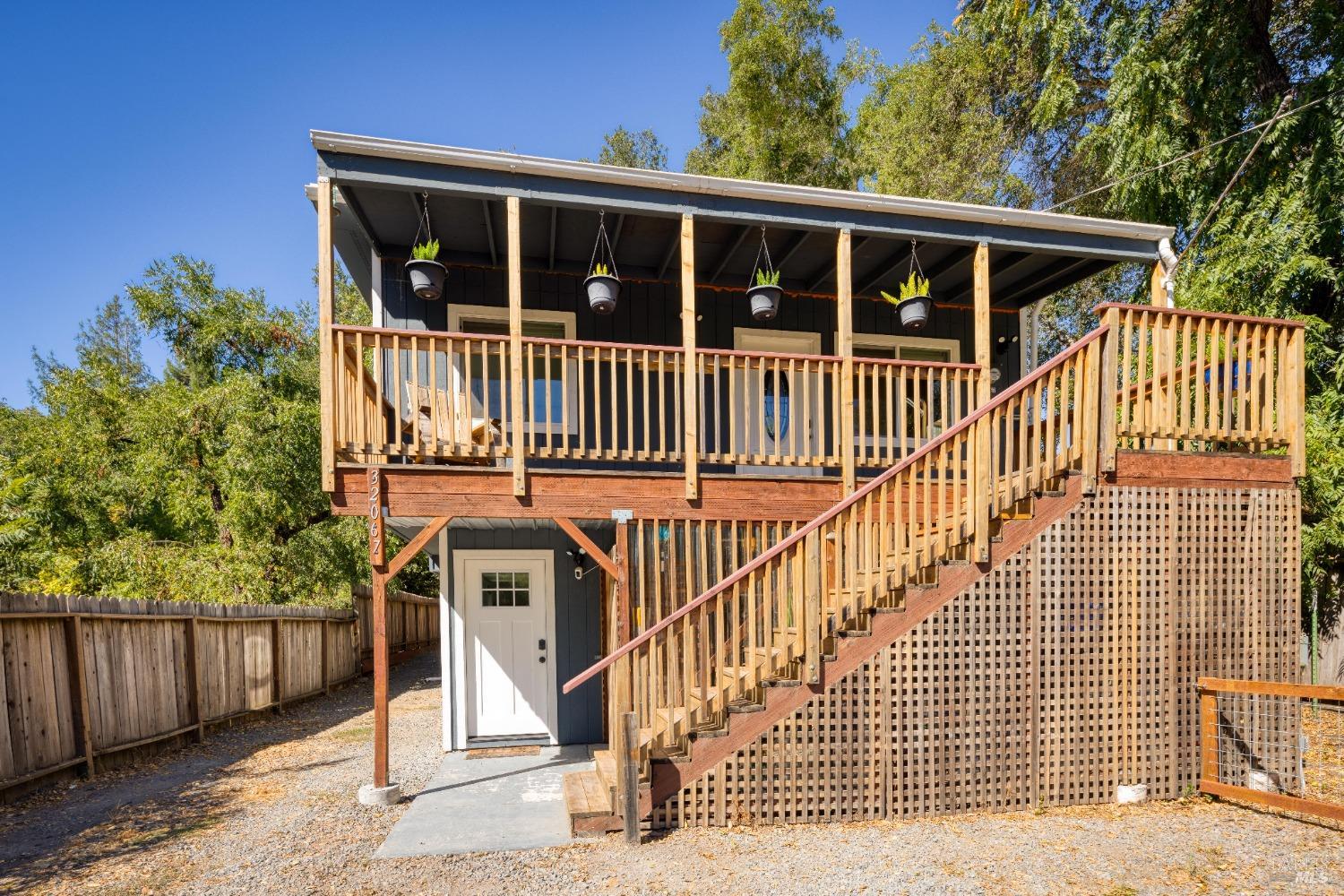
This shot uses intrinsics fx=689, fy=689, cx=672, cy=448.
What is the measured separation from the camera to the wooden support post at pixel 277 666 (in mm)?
9781

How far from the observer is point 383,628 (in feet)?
18.6

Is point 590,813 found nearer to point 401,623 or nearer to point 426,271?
point 426,271

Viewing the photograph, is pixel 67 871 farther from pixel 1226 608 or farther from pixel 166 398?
pixel 166 398

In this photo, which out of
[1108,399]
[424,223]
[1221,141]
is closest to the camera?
[1108,399]

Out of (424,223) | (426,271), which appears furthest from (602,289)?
(424,223)

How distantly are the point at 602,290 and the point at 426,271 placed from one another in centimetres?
162

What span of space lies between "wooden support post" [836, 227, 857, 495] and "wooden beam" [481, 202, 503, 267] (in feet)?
10.0

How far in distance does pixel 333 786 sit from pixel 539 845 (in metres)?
2.64

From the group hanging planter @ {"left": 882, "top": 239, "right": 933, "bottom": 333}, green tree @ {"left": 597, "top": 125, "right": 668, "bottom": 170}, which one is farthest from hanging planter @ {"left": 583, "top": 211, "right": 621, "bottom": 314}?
green tree @ {"left": 597, "top": 125, "right": 668, "bottom": 170}

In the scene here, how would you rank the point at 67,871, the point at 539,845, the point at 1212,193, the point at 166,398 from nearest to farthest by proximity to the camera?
the point at 67,871, the point at 539,845, the point at 1212,193, the point at 166,398

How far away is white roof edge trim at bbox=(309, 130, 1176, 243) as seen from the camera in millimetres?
5625

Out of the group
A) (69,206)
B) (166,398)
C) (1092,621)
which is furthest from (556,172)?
(69,206)

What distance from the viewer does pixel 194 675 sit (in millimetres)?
7902

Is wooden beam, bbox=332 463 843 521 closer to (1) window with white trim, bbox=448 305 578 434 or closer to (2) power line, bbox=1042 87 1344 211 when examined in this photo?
(1) window with white trim, bbox=448 305 578 434
